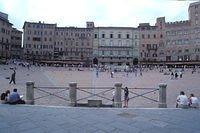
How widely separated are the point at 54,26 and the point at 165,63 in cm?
3581

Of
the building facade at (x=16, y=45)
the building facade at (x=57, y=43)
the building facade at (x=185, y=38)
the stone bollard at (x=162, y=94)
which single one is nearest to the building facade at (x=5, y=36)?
the building facade at (x=16, y=45)

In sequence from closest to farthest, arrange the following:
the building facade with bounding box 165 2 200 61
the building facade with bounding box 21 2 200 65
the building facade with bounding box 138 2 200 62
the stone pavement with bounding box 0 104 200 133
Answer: the stone pavement with bounding box 0 104 200 133 → the building facade with bounding box 165 2 200 61 → the building facade with bounding box 138 2 200 62 → the building facade with bounding box 21 2 200 65

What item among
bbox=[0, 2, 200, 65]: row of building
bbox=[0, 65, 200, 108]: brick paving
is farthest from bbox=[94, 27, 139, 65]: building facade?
bbox=[0, 65, 200, 108]: brick paving

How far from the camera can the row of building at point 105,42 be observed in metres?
88.8

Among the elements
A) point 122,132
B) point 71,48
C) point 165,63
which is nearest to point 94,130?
point 122,132

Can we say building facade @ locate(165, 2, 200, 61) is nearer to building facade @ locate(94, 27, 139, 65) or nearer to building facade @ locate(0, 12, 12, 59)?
building facade @ locate(94, 27, 139, 65)

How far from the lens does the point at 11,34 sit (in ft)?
315

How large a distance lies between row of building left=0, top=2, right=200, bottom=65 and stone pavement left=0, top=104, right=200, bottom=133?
7518 centimetres

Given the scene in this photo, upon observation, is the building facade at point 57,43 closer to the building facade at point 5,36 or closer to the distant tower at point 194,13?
the building facade at point 5,36

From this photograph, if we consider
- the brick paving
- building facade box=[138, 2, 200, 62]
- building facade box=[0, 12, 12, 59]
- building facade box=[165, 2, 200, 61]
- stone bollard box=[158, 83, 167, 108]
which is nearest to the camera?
stone bollard box=[158, 83, 167, 108]

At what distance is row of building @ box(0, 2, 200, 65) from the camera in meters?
88.8

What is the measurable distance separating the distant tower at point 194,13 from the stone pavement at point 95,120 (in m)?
77.2

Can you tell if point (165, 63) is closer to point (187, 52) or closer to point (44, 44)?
point (187, 52)

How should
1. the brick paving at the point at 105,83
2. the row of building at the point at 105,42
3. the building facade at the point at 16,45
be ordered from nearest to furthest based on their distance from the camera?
the brick paving at the point at 105,83 → the row of building at the point at 105,42 → the building facade at the point at 16,45
